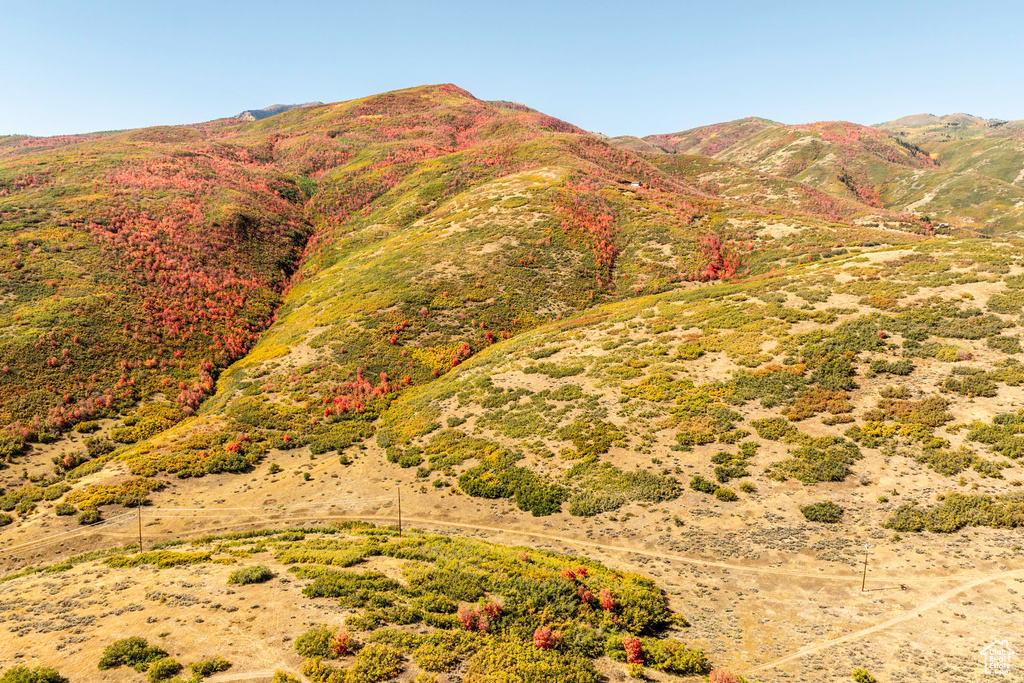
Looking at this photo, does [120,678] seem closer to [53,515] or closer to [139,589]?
[139,589]

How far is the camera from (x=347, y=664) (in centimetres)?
1301

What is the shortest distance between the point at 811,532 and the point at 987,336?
2228 centimetres

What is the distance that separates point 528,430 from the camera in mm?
32656

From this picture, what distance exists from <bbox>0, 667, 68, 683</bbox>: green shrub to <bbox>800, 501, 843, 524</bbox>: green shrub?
29.9 meters

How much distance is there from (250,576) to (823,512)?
27492 millimetres

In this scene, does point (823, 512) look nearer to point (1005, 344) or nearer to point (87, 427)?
point (1005, 344)

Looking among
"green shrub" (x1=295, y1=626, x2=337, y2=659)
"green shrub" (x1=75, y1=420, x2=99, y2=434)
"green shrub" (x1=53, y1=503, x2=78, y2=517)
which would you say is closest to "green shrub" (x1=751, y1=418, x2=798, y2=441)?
"green shrub" (x1=295, y1=626, x2=337, y2=659)

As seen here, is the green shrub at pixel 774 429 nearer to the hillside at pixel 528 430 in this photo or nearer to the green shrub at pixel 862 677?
the hillside at pixel 528 430

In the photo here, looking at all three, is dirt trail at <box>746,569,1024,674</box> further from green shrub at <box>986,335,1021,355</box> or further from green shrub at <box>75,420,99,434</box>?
green shrub at <box>75,420,99,434</box>

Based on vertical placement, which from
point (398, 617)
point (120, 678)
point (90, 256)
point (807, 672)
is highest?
point (90, 256)

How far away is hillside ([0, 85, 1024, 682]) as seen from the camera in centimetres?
1614

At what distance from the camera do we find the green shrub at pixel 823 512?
21.3 meters

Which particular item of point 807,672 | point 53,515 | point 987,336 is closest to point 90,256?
point 53,515

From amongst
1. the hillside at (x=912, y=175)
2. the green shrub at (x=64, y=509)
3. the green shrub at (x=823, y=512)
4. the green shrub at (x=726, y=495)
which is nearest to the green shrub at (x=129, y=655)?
the green shrub at (x=64, y=509)
